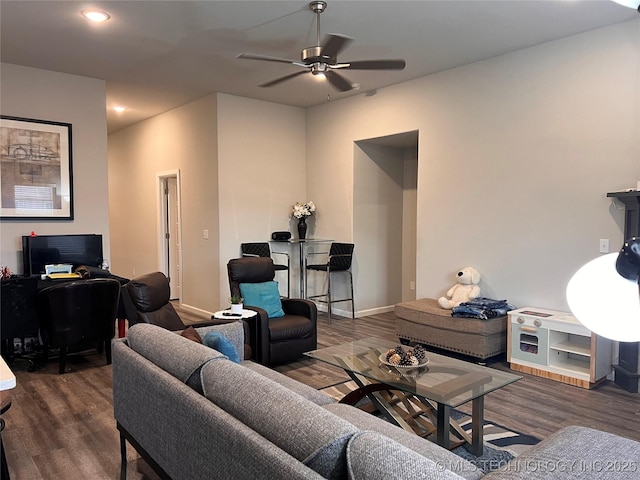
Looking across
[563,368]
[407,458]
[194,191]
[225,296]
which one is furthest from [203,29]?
[563,368]

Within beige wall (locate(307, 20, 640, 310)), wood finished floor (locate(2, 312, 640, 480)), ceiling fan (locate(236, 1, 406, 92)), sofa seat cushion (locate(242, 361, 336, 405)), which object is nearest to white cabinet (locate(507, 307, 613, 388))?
wood finished floor (locate(2, 312, 640, 480))

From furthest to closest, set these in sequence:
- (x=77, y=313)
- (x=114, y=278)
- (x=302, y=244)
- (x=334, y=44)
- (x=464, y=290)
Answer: (x=302, y=244) < (x=464, y=290) < (x=114, y=278) < (x=77, y=313) < (x=334, y=44)

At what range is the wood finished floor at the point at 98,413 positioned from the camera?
2.51 metres

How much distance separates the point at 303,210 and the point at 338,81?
295cm

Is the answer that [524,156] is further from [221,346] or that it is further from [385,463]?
[385,463]

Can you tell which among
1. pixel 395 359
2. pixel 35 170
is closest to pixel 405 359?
pixel 395 359

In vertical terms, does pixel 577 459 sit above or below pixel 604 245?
below

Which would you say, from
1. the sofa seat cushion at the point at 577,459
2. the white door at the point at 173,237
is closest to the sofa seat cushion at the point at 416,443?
the sofa seat cushion at the point at 577,459

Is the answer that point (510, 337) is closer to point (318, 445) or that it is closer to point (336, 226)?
point (336, 226)

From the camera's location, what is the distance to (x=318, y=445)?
1.23 metres

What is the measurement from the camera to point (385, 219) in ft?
21.4

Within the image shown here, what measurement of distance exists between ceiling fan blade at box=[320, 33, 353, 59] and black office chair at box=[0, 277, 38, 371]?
3.21 m

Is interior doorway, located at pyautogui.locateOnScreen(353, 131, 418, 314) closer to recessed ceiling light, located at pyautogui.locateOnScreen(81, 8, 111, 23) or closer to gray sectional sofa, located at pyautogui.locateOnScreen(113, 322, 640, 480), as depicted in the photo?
recessed ceiling light, located at pyautogui.locateOnScreen(81, 8, 111, 23)

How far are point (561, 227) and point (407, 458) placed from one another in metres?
3.63
